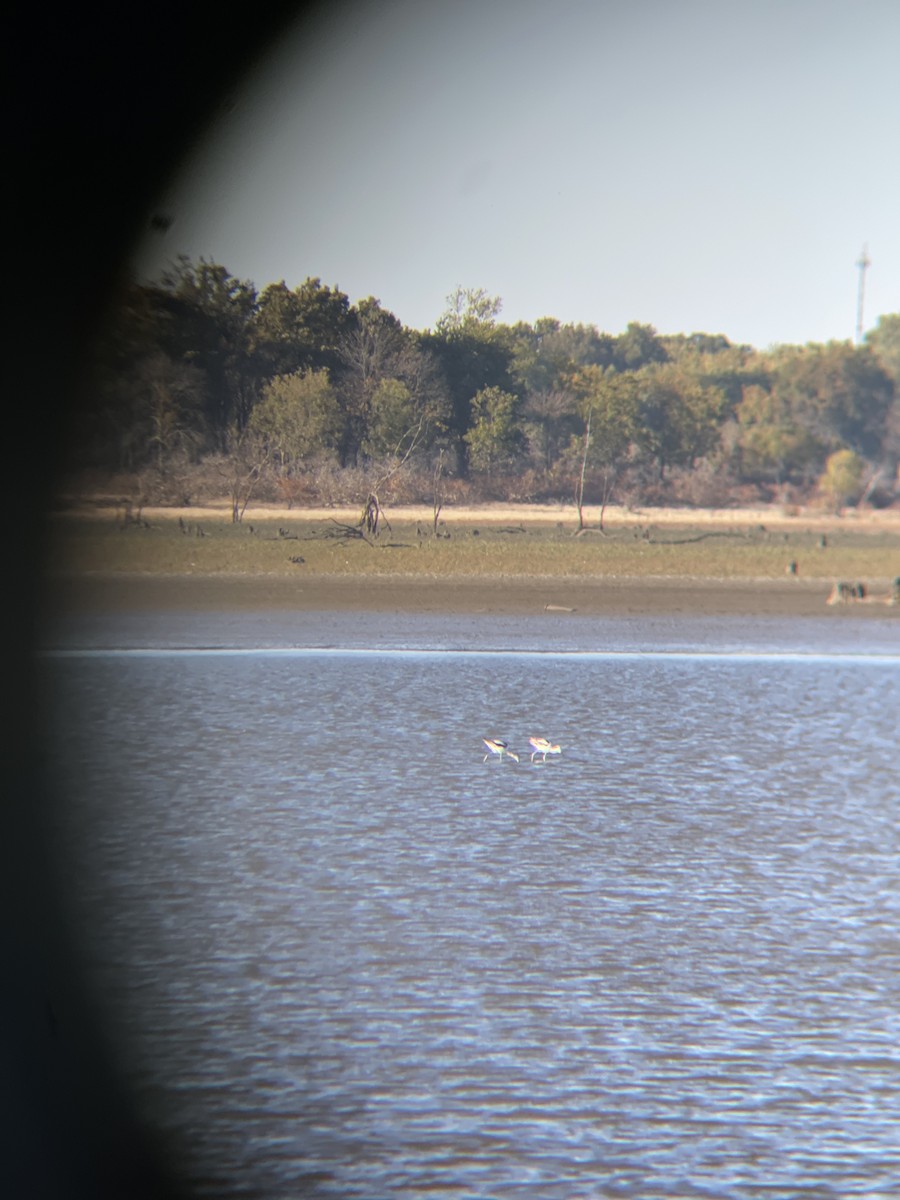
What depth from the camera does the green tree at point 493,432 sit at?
34.6m

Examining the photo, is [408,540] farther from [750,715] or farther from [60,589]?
[750,715]

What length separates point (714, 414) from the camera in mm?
37375

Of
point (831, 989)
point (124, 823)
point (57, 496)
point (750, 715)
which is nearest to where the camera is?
point (831, 989)

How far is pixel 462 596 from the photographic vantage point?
22.1 metres

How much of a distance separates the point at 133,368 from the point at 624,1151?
112ft

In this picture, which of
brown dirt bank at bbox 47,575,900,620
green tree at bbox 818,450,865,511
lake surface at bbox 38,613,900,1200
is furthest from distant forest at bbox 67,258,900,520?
lake surface at bbox 38,613,900,1200

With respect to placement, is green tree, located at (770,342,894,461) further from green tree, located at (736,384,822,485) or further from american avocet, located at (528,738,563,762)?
american avocet, located at (528,738,563,762)

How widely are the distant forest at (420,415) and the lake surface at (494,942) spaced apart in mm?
22584

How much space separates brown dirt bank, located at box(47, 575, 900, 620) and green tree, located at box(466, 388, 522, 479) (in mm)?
10321

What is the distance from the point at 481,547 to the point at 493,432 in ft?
22.5

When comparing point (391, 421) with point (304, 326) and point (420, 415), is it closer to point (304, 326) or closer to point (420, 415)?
point (420, 415)

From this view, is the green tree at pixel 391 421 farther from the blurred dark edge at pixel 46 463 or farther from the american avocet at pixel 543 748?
the american avocet at pixel 543 748

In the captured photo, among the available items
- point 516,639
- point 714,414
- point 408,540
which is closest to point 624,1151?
point 516,639

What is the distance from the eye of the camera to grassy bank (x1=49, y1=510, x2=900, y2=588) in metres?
25.8
